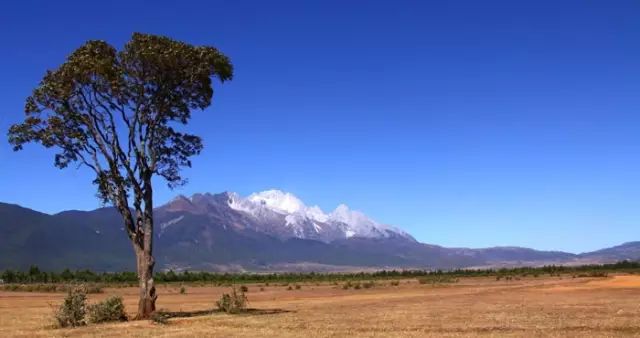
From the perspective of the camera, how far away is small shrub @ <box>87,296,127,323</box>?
32000 mm

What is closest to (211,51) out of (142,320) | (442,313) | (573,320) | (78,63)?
(78,63)

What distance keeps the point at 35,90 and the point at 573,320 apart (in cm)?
2557

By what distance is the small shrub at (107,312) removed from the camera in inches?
1260

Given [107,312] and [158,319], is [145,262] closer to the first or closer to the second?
[107,312]

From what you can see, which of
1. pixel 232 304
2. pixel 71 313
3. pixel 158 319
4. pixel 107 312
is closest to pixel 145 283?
pixel 107 312

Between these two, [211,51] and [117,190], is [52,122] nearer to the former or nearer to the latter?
[117,190]

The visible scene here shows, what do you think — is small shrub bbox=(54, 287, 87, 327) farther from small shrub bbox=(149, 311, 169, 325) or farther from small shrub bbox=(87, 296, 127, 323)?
small shrub bbox=(149, 311, 169, 325)

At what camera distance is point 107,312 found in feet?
106

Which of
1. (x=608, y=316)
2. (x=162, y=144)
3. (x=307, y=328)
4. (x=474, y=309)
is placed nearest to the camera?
(x=307, y=328)

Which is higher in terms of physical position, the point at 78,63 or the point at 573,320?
the point at 78,63

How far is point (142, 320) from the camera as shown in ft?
105

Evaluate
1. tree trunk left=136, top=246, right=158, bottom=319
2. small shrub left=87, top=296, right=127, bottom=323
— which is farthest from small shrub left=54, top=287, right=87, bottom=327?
tree trunk left=136, top=246, right=158, bottom=319

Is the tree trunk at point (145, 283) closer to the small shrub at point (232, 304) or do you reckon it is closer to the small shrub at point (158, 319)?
the small shrub at point (158, 319)

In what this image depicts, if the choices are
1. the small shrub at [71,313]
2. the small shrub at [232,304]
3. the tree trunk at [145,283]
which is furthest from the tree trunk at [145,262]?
the small shrub at [232,304]
